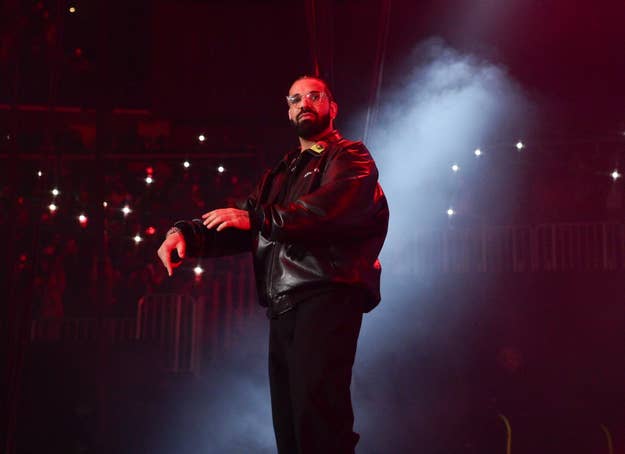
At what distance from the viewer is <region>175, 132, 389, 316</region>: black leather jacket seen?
6.31 feet

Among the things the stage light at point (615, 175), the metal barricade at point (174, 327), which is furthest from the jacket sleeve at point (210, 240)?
the stage light at point (615, 175)

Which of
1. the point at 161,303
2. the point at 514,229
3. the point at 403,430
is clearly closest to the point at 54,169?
the point at 161,303

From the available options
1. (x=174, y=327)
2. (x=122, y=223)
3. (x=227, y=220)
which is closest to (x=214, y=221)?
(x=227, y=220)

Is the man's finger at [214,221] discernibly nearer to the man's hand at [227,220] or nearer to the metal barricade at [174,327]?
the man's hand at [227,220]

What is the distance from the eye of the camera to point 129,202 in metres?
7.35

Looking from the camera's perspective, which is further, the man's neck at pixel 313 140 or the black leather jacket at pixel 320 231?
the man's neck at pixel 313 140

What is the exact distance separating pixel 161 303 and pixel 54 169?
1.88m

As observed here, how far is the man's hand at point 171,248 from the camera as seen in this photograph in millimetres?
2090

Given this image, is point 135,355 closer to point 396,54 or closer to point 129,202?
point 129,202

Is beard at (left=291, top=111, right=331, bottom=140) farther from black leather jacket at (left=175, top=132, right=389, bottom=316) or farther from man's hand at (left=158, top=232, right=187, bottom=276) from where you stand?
man's hand at (left=158, top=232, right=187, bottom=276)

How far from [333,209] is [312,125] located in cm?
46

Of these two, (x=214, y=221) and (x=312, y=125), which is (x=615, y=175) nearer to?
(x=312, y=125)

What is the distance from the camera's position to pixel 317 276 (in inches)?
76.8

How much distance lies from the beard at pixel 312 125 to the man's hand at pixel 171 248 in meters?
0.56
